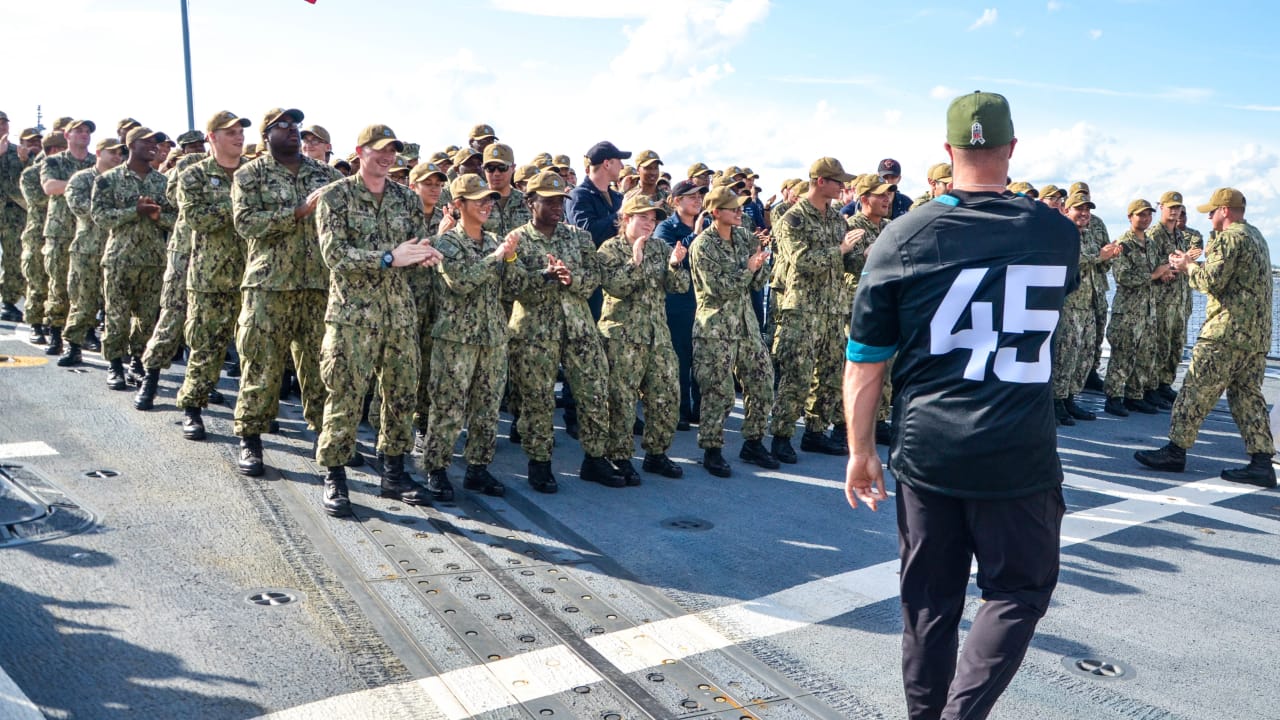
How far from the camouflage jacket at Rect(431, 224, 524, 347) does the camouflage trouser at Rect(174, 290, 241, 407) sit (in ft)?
6.15

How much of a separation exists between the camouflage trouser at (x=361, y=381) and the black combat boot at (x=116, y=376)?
12.0 ft

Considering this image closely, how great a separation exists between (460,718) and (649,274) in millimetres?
3768

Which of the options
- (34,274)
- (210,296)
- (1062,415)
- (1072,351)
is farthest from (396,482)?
(34,274)

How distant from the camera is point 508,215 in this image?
7.63 m

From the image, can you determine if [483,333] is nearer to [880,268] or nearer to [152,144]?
[880,268]

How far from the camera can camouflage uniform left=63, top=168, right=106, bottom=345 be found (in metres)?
8.98

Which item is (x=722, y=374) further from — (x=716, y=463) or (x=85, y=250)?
(x=85, y=250)

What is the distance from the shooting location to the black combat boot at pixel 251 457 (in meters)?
6.43

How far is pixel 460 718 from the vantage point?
3576mm

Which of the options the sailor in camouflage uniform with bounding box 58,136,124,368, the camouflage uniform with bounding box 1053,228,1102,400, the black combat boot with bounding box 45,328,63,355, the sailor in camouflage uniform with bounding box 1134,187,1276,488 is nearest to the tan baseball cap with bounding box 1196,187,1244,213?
the sailor in camouflage uniform with bounding box 1134,187,1276,488

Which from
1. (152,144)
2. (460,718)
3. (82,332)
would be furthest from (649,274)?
(82,332)

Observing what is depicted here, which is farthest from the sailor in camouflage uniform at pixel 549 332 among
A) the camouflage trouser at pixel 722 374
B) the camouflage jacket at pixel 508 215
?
the camouflage jacket at pixel 508 215

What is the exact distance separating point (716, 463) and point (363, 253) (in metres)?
2.84

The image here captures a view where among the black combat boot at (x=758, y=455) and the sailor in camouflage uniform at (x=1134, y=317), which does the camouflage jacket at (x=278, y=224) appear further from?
the sailor in camouflage uniform at (x=1134, y=317)
